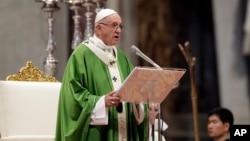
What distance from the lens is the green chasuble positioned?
601 cm

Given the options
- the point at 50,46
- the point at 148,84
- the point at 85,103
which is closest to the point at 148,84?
the point at 148,84

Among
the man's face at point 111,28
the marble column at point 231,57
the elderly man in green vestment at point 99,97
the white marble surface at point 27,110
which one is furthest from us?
the marble column at point 231,57

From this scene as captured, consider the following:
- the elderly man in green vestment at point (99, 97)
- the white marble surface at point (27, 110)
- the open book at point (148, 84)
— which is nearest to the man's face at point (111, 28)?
the elderly man in green vestment at point (99, 97)

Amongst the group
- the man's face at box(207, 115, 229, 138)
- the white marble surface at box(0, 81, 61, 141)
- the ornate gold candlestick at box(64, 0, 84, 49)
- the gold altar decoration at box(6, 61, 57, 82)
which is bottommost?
the man's face at box(207, 115, 229, 138)

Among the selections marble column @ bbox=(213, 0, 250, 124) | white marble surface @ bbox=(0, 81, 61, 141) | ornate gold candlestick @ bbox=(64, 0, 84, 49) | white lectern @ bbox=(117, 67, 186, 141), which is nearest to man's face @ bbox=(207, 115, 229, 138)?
white marble surface @ bbox=(0, 81, 61, 141)

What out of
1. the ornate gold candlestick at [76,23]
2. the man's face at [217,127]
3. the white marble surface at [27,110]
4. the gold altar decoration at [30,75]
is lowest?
the man's face at [217,127]

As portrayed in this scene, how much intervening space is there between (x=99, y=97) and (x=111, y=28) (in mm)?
524

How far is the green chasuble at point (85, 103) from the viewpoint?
6012 millimetres

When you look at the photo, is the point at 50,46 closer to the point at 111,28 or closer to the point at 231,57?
the point at 111,28

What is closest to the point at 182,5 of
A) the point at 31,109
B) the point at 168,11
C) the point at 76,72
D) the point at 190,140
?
the point at 168,11

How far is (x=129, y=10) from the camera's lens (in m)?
10.9

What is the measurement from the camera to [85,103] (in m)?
6.00

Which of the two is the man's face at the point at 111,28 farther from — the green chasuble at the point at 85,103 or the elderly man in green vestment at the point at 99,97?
the green chasuble at the point at 85,103

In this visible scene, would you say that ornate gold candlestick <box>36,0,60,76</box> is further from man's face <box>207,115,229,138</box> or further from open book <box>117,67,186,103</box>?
open book <box>117,67,186,103</box>
